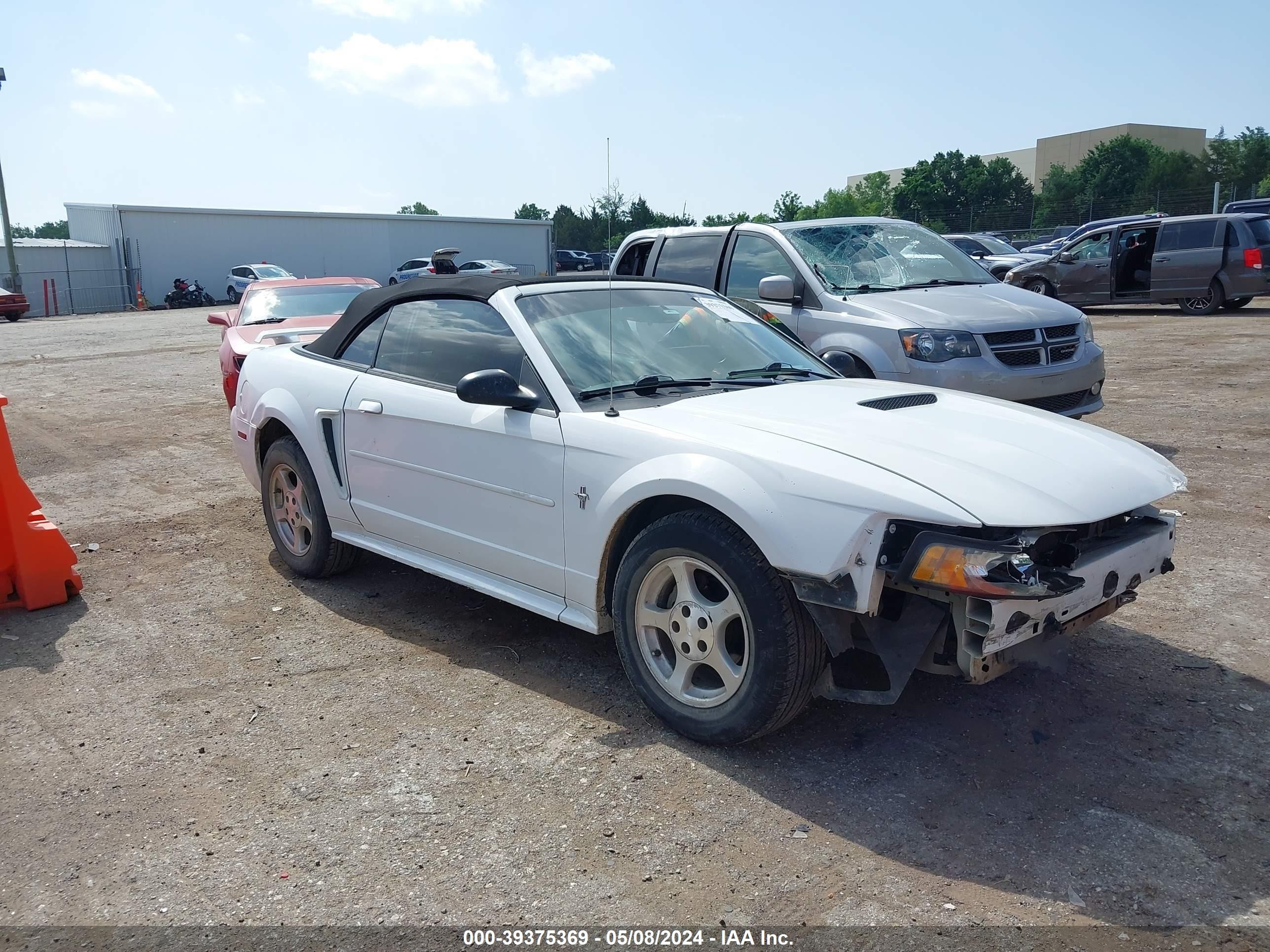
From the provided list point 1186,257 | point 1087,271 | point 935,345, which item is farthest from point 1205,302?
point 935,345

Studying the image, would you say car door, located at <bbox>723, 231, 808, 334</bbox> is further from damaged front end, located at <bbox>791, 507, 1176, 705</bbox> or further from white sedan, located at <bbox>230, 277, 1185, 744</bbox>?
damaged front end, located at <bbox>791, 507, 1176, 705</bbox>

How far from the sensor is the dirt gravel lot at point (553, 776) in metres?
2.78

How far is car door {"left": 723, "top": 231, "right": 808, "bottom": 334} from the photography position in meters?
7.76

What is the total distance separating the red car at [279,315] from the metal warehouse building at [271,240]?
33.7 metres

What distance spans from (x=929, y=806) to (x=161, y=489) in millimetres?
6537

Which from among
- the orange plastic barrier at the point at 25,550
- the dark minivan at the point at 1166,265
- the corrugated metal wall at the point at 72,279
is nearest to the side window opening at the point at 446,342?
the orange plastic barrier at the point at 25,550

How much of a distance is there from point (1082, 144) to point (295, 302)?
106187mm

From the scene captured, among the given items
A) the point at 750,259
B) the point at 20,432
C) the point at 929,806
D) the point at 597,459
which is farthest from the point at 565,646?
the point at 20,432

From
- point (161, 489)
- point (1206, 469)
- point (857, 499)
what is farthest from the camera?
point (161, 489)

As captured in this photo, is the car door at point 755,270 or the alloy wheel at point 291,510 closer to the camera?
the alloy wheel at point 291,510

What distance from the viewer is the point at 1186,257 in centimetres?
1717

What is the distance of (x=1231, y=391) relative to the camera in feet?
34.3

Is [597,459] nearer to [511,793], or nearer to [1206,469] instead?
[511,793]

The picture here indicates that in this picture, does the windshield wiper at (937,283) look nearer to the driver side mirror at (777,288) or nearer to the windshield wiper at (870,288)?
the windshield wiper at (870,288)
